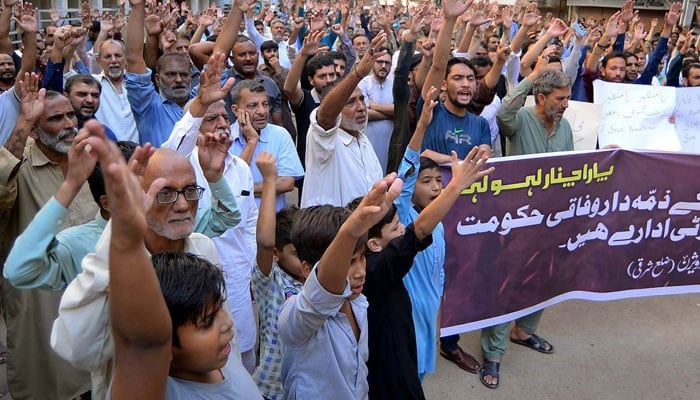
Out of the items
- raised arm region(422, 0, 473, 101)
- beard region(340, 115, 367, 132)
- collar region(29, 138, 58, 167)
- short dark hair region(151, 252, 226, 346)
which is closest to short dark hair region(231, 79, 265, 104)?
beard region(340, 115, 367, 132)

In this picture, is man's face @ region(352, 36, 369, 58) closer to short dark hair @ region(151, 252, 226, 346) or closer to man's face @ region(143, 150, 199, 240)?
man's face @ region(143, 150, 199, 240)

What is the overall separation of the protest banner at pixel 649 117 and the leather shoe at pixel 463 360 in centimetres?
181

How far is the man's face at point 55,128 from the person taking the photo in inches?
111

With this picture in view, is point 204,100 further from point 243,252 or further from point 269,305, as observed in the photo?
point 269,305

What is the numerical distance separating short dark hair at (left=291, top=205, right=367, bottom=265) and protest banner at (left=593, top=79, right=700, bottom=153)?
9.58 feet

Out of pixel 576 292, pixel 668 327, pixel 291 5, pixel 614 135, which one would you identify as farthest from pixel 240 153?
pixel 291 5

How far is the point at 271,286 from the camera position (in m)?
2.31

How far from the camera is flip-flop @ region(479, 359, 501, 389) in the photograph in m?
3.51

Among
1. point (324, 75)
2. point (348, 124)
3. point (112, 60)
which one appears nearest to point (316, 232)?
point (348, 124)

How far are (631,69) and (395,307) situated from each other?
464 cm

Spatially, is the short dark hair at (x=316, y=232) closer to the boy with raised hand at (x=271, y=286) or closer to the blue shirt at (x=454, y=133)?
the boy with raised hand at (x=271, y=286)

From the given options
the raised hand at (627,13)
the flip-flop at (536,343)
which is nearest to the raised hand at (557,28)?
the raised hand at (627,13)

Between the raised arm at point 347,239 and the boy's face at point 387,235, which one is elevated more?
the raised arm at point 347,239

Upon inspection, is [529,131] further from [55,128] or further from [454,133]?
[55,128]
